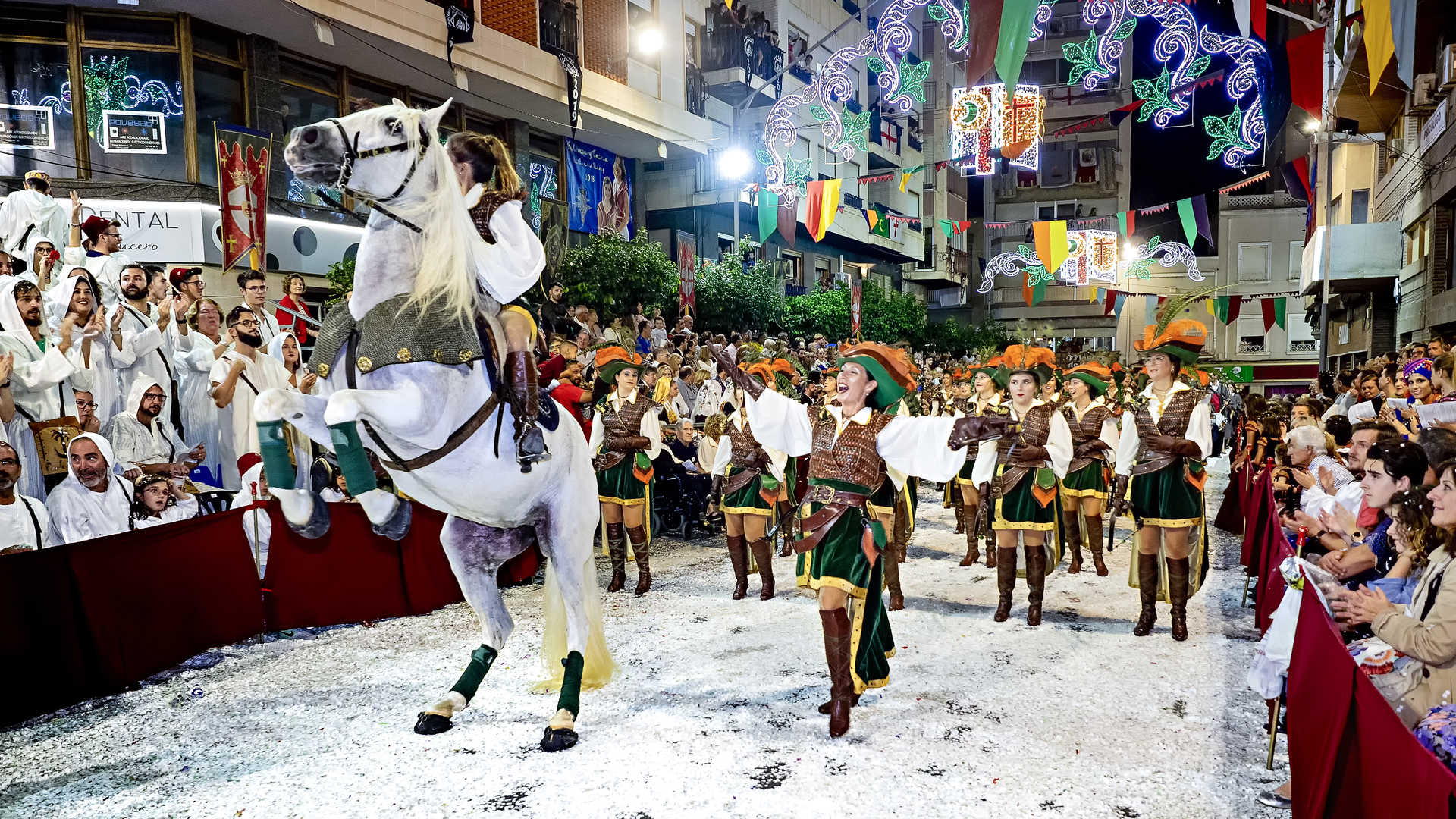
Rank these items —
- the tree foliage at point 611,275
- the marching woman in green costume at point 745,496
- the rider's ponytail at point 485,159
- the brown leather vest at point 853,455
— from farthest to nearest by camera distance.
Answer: the tree foliage at point 611,275 → the marching woman in green costume at point 745,496 → the brown leather vest at point 853,455 → the rider's ponytail at point 485,159

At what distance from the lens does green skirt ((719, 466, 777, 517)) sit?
7.99 meters

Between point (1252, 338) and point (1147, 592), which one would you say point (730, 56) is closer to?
point (1147, 592)

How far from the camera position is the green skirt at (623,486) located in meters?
8.57

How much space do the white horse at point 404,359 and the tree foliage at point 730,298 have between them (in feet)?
57.3

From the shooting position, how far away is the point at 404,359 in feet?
12.9

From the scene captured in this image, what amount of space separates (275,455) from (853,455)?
304 cm

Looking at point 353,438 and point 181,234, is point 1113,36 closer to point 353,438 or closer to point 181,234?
point 353,438

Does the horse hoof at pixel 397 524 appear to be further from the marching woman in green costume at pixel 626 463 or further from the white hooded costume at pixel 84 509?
the marching woman in green costume at pixel 626 463

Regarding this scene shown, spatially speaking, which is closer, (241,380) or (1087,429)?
(241,380)

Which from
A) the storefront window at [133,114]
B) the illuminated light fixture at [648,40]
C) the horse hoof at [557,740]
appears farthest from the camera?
the illuminated light fixture at [648,40]

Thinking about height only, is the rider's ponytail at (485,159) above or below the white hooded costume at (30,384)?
above

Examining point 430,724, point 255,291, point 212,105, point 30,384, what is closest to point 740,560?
point 430,724

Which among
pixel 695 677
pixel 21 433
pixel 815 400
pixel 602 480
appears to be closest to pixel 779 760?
pixel 695 677

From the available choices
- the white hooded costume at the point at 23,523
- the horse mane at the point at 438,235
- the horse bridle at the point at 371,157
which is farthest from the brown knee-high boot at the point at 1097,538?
the white hooded costume at the point at 23,523
